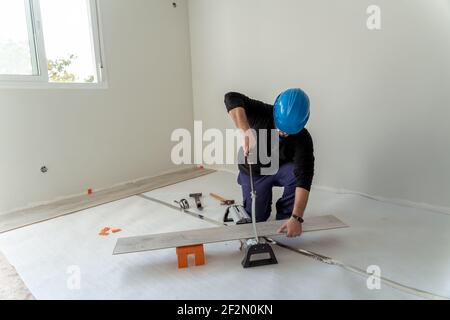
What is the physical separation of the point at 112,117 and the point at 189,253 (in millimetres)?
2057

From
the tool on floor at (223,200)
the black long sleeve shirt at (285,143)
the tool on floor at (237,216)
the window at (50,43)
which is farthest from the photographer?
the tool on floor at (223,200)

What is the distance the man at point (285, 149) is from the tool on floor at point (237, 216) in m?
0.12

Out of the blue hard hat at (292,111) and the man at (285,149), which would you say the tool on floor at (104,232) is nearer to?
the man at (285,149)

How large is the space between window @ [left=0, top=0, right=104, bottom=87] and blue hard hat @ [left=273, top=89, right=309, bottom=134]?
2.18 m

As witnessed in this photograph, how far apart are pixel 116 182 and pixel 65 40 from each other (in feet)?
4.90

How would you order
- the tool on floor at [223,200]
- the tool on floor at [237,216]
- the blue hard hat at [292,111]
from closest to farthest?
the blue hard hat at [292,111], the tool on floor at [237,216], the tool on floor at [223,200]

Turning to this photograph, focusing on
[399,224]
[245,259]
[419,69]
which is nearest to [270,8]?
[419,69]

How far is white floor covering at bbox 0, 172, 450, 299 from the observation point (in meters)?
1.36

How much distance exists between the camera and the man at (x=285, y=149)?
5.07 ft

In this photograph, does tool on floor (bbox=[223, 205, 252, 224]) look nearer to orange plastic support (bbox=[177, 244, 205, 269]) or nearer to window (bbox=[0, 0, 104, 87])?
orange plastic support (bbox=[177, 244, 205, 269])

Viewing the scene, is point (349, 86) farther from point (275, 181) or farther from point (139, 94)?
point (139, 94)

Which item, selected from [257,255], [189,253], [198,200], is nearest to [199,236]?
[189,253]

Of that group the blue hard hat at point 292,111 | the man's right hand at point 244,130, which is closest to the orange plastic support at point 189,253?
the man's right hand at point 244,130

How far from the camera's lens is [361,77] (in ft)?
8.24
